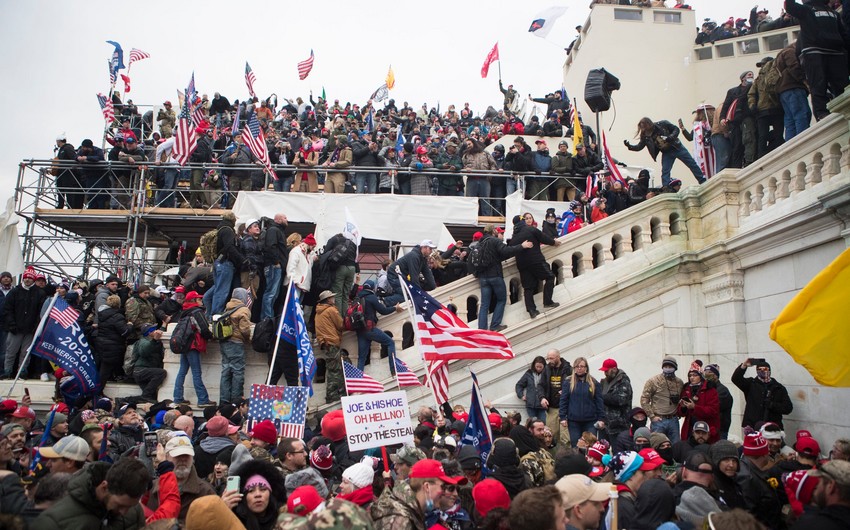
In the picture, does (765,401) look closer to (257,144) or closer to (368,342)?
(368,342)

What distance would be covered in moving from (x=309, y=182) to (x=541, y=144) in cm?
587

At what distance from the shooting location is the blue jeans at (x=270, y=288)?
11500 millimetres

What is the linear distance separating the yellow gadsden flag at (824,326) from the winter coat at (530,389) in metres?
3.98

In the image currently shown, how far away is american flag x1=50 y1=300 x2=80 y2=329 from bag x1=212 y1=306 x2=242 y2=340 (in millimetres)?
1867

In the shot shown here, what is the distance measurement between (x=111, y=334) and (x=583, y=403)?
7.29 meters

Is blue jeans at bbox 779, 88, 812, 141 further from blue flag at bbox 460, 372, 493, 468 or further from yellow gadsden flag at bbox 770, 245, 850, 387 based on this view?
blue flag at bbox 460, 372, 493, 468

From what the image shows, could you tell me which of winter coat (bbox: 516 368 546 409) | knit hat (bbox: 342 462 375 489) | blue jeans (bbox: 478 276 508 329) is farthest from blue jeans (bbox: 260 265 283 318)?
knit hat (bbox: 342 462 375 489)

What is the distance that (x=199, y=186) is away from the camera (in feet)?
59.4

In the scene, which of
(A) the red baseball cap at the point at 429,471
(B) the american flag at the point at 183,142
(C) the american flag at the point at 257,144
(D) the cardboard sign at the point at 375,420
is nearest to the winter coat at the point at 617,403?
(D) the cardboard sign at the point at 375,420

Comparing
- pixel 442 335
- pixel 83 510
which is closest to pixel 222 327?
pixel 442 335

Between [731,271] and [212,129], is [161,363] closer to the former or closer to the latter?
[731,271]

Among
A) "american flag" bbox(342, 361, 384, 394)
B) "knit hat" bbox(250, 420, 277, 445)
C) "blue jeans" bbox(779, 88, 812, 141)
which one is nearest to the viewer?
"knit hat" bbox(250, 420, 277, 445)

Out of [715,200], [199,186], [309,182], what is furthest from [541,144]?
[199,186]

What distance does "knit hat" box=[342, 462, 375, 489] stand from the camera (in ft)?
17.7
